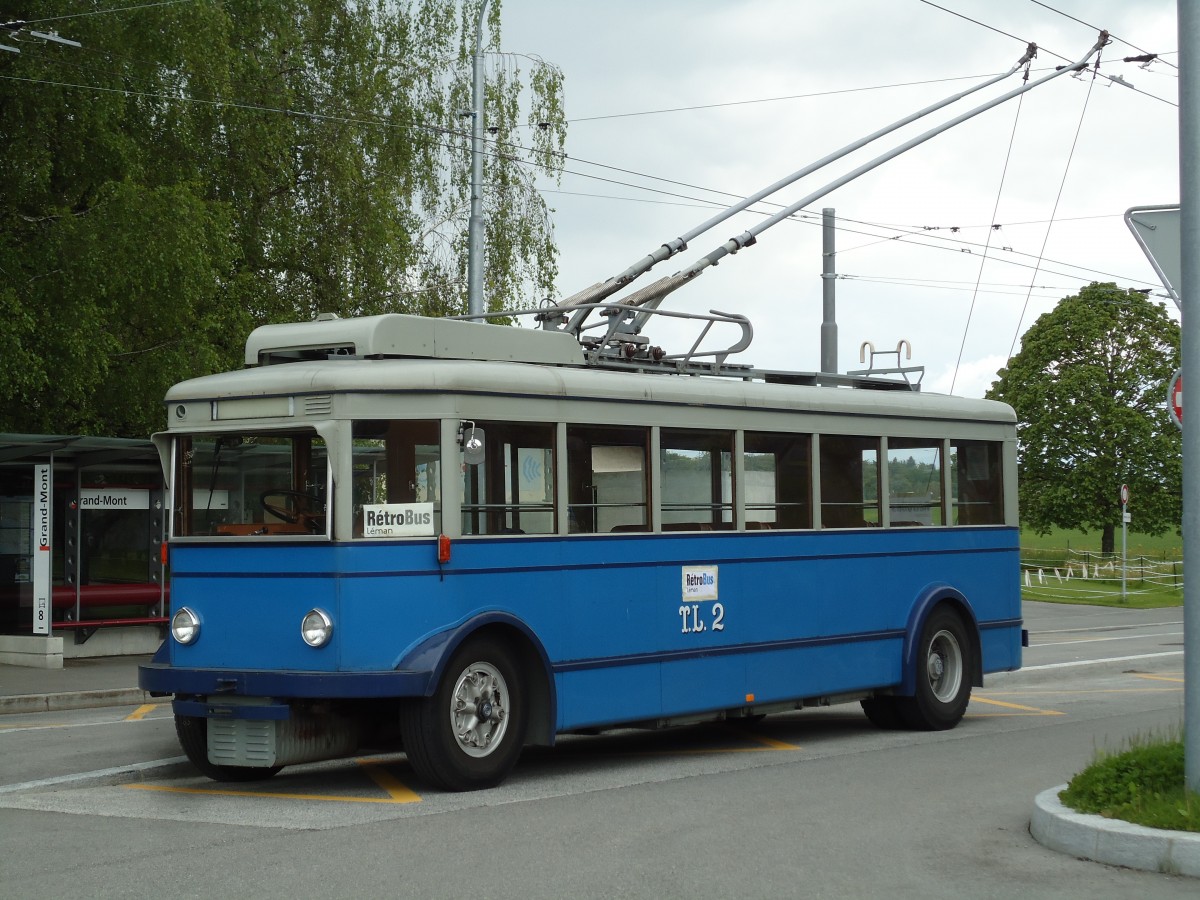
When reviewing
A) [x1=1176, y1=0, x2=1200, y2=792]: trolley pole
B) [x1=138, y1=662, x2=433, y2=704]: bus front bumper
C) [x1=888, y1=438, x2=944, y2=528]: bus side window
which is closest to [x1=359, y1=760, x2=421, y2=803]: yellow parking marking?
[x1=138, y1=662, x2=433, y2=704]: bus front bumper

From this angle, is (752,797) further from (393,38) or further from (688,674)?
(393,38)

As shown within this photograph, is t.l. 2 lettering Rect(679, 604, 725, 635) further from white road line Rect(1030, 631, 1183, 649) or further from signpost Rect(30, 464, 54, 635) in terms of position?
white road line Rect(1030, 631, 1183, 649)

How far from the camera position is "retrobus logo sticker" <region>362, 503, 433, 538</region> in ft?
33.5

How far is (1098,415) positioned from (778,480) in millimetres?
52937

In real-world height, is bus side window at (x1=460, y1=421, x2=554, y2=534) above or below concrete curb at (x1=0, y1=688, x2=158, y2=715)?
above

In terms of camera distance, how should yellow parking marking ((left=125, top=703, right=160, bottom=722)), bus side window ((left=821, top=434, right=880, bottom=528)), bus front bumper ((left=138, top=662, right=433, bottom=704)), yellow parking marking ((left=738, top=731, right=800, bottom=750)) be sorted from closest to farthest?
1. bus front bumper ((left=138, top=662, right=433, bottom=704))
2. yellow parking marking ((left=738, top=731, right=800, bottom=750))
3. bus side window ((left=821, top=434, right=880, bottom=528))
4. yellow parking marking ((left=125, top=703, right=160, bottom=722))

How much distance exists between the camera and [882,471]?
46.6 feet

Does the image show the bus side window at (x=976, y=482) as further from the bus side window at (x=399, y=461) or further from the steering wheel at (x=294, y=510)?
the steering wheel at (x=294, y=510)

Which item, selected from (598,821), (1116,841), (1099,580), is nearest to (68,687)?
(598,821)

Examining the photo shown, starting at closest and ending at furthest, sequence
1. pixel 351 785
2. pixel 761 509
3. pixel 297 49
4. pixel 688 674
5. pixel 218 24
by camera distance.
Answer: pixel 351 785, pixel 688 674, pixel 761 509, pixel 218 24, pixel 297 49

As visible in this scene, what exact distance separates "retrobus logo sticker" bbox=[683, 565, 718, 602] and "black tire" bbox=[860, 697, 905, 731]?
2.68m

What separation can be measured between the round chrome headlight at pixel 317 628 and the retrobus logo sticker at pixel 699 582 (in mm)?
3005

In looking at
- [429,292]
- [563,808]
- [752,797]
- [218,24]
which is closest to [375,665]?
[563,808]

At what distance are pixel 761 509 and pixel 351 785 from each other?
12.7 ft
